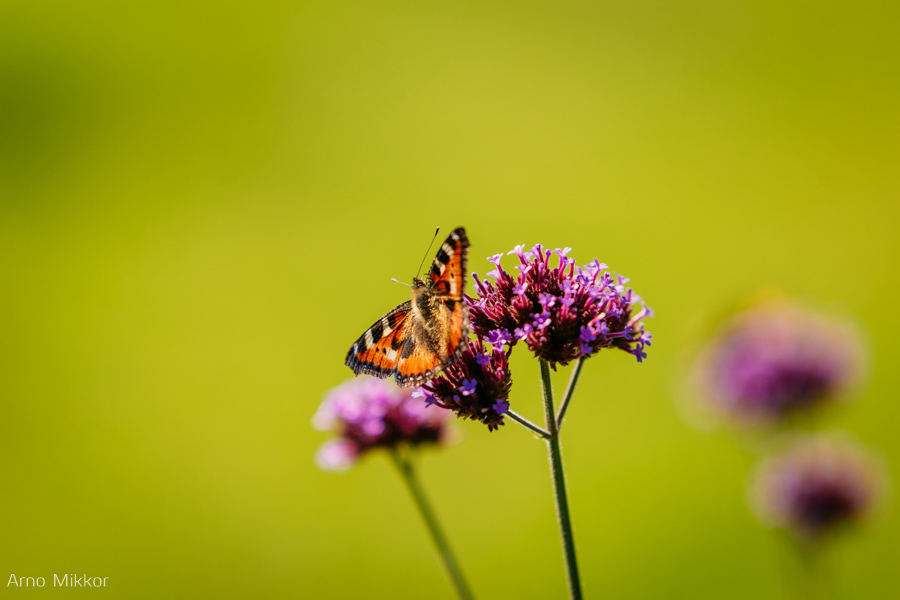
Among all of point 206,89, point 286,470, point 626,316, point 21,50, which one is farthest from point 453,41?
point 626,316

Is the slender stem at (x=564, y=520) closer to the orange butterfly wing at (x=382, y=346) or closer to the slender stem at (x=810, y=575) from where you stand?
the orange butterfly wing at (x=382, y=346)

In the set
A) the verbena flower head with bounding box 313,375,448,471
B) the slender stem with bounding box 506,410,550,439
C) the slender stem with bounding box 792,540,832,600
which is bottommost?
the slender stem with bounding box 792,540,832,600

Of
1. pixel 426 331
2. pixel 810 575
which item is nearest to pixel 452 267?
pixel 426 331

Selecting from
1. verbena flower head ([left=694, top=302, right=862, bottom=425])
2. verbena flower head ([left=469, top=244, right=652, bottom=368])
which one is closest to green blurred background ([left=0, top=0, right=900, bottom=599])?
verbena flower head ([left=694, top=302, right=862, bottom=425])

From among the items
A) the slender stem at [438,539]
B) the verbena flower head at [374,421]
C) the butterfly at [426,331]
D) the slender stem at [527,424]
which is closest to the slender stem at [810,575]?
the slender stem at [438,539]

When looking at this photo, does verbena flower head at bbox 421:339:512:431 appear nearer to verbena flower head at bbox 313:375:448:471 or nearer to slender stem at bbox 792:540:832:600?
verbena flower head at bbox 313:375:448:471
